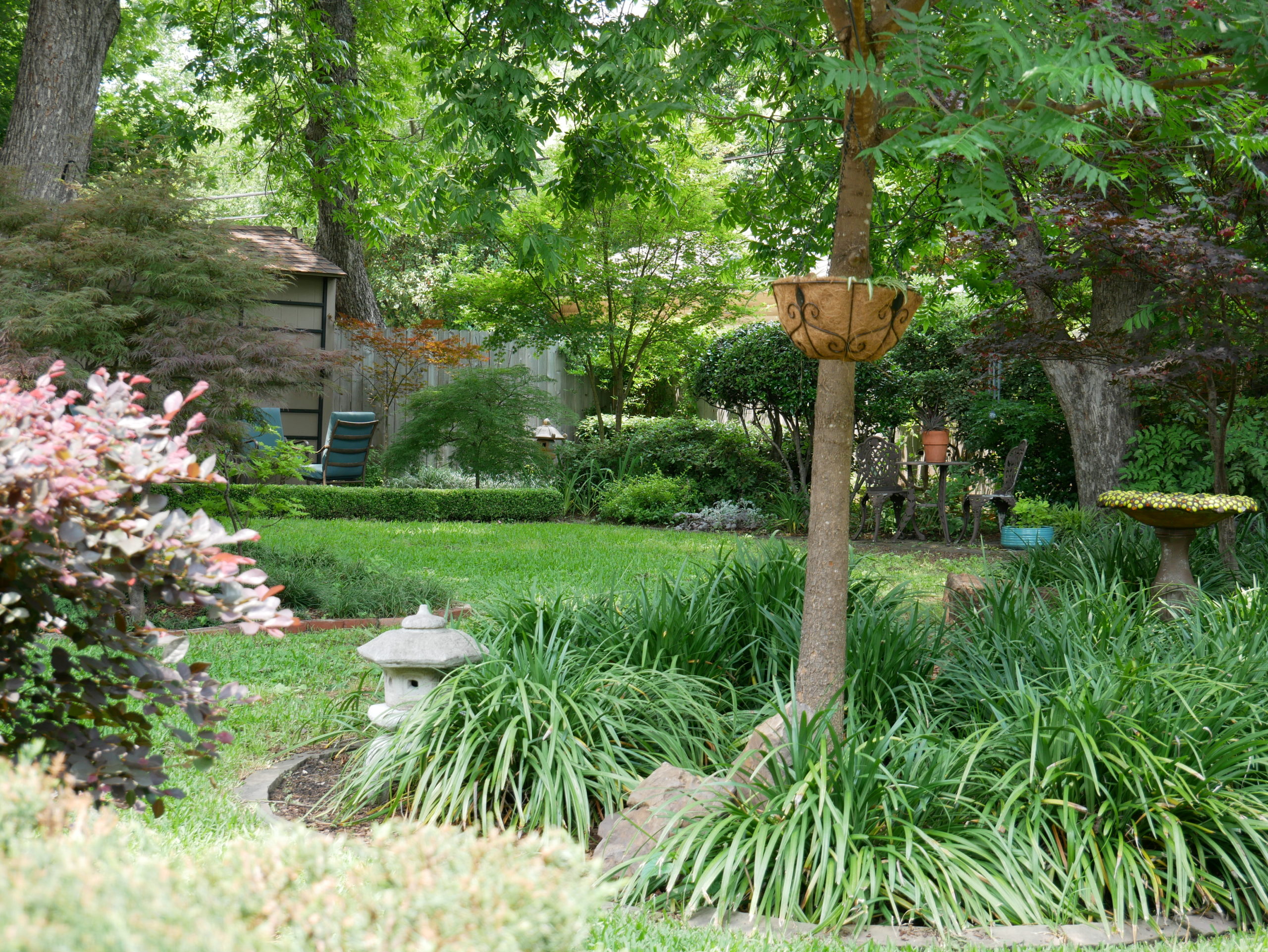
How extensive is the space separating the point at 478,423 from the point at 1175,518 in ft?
29.1

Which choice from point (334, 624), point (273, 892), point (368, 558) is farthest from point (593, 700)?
point (368, 558)

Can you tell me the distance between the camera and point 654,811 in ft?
8.52

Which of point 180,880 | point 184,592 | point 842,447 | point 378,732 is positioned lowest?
point 378,732

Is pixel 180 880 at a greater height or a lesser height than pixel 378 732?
greater

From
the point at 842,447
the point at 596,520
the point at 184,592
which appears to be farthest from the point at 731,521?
the point at 184,592

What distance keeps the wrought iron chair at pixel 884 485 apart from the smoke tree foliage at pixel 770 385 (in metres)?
0.76

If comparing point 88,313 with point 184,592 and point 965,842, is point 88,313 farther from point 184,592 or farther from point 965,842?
point 965,842

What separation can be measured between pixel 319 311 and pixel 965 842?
13.5 metres

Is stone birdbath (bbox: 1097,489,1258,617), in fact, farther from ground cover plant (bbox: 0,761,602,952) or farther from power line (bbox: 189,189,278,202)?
power line (bbox: 189,189,278,202)

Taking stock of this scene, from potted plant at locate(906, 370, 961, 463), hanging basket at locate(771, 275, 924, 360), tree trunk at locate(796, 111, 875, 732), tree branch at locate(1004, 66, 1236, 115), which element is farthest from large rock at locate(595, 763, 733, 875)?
potted plant at locate(906, 370, 961, 463)

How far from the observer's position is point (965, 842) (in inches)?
97.7

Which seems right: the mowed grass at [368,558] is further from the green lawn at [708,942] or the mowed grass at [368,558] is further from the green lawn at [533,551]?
the green lawn at [708,942]

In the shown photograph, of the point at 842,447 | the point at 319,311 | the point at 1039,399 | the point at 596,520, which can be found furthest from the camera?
the point at 319,311

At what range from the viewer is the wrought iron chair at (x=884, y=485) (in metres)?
9.94
